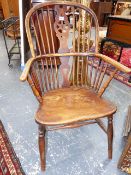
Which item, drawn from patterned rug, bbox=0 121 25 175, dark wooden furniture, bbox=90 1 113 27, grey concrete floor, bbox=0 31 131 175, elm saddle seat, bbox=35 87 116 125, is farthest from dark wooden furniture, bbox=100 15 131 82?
dark wooden furniture, bbox=90 1 113 27

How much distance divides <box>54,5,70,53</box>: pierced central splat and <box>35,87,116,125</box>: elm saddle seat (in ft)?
1.23

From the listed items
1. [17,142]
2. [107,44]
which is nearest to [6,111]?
[17,142]

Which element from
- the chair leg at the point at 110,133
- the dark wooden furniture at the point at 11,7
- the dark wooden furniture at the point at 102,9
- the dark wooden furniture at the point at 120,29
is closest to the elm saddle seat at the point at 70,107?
the chair leg at the point at 110,133

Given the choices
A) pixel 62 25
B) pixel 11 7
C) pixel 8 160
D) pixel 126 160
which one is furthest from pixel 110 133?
pixel 11 7

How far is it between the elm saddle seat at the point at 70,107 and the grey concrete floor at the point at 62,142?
453 millimetres

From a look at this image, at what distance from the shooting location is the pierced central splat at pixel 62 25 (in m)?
1.29

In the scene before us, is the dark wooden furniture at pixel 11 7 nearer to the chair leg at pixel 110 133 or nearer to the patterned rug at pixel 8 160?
the patterned rug at pixel 8 160

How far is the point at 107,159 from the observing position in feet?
4.30

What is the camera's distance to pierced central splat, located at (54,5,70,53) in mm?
1287

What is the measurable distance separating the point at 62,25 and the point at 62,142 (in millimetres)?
973

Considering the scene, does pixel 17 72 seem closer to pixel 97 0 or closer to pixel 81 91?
pixel 81 91

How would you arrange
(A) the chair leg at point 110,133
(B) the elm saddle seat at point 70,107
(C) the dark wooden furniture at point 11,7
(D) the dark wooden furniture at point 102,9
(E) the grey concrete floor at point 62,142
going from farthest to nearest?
(D) the dark wooden furniture at point 102,9 < (C) the dark wooden furniture at point 11,7 < (E) the grey concrete floor at point 62,142 < (A) the chair leg at point 110,133 < (B) the elm saddle seat at point 70,107

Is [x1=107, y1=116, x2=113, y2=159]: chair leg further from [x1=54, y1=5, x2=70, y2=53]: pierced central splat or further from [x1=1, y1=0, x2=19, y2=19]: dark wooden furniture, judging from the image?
[x1=1, y1=0, x2=19, y2=19]: dark wooden furniture

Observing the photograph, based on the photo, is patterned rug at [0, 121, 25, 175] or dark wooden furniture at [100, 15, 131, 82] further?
dark wooden furniture at [100, 15, 131, 82]
